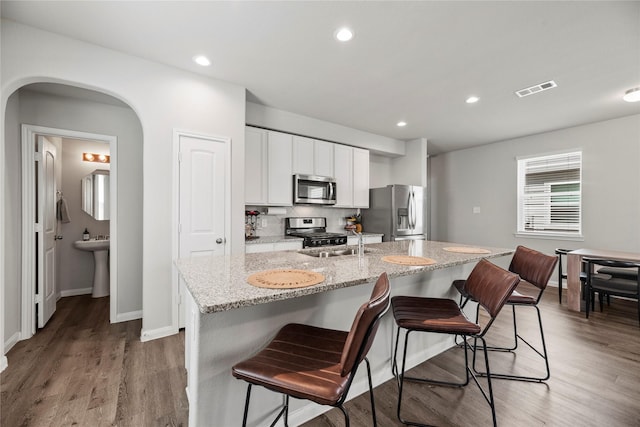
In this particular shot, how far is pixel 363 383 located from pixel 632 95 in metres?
4.25

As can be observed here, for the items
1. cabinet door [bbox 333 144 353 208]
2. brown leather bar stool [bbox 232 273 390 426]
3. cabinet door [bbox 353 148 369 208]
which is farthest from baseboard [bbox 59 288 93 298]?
cabinet door [bbox 353 148 369 208]

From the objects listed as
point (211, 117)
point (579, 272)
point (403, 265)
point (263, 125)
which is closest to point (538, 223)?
point (579, 272)

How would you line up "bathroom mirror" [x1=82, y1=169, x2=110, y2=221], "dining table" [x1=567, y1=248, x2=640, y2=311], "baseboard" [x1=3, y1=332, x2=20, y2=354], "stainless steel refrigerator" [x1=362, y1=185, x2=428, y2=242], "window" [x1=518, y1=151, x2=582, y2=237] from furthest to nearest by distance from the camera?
1. "stainless steel refrigerator" [x1=362, y1=185, x2=428, y2=242]
2. "window" [x1=518, y1=151, x2=582, y2=237]
3. "bathroom mirror" [x1=82, y1=169, x2=110, y2=221]
4. "dining table" [x1=567, y1=248, x2=640, y2=311]
5. "baseboard" [x1=3, y1=332, x2=20, y2=354]

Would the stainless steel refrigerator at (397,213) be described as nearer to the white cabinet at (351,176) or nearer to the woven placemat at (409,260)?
the white cabinet at (351,176)

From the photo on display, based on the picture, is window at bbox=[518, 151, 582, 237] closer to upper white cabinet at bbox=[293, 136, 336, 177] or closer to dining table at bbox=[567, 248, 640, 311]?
dining table at bbox=[567, 248, 640, 311]


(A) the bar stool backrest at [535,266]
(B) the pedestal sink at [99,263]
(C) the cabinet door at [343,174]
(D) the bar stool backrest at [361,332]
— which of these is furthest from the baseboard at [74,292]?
(A) the bar stool backrest at [535,266]

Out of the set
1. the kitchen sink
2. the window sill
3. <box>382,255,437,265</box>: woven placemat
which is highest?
<box>382,255,437,265</box>: woven placemat

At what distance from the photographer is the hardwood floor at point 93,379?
156 cm

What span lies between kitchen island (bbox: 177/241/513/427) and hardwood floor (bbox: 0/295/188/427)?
50 cm

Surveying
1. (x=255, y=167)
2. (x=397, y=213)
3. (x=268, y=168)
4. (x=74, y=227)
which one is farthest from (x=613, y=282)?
(x=74, y=227)

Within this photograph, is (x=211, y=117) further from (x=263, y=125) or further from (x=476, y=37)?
(x=476, y=37)

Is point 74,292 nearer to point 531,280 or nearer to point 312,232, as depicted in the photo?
point 312,232

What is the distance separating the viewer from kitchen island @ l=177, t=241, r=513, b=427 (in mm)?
1137

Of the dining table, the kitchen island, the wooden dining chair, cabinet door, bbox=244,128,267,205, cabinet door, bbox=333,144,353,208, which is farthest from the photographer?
cabinet door, bbox=333,144,353,208
